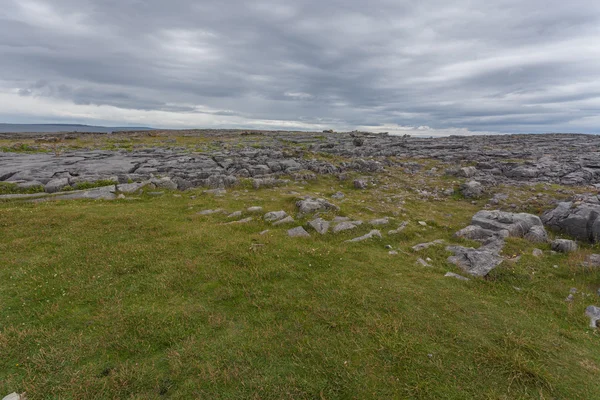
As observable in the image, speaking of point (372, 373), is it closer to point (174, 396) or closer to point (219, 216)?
point (174, 396)

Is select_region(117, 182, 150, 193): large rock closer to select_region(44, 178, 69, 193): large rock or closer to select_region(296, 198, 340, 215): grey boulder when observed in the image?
select_region(44, 178, 69, 193): large rock

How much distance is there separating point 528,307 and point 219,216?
57.4 feet

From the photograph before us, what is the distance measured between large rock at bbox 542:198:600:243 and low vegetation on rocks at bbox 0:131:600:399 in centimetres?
11

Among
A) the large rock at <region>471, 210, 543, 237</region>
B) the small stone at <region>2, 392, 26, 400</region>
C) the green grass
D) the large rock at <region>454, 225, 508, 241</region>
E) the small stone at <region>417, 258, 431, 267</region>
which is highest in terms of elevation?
the large rock at <region>471, 210, 543, 237</region>

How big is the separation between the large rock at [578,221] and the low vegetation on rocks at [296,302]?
114 mm

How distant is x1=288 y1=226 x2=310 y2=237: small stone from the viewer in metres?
16.5

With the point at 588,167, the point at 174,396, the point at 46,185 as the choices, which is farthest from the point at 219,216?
the point at 588,167

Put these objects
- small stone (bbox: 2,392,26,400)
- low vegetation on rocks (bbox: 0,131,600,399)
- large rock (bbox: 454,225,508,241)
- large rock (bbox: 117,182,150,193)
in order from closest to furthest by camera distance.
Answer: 1. small stone (bbox: 2,392,26,400)
2. low vegetation on rocks (bbox: 0,131,600,399)
3. large rock (bbox: 454,225,508,241)
4. large rock (bbox: 117,182,150,193)

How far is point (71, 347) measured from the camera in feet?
26.2

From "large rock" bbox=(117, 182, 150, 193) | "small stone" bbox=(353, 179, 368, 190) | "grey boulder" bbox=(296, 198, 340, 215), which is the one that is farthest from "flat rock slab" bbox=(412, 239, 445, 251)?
"large rock" bbox=(117, 182, 150, 193)

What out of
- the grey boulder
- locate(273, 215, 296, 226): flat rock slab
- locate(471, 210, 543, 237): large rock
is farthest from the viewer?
the grey boulder

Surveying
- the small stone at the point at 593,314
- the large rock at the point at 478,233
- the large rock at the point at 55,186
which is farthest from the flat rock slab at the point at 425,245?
the large rock at the point at 55,186

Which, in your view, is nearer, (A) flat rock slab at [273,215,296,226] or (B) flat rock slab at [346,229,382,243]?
(B) flat rock slab at [346,229,382,243]

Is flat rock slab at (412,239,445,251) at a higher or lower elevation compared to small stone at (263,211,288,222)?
lower
